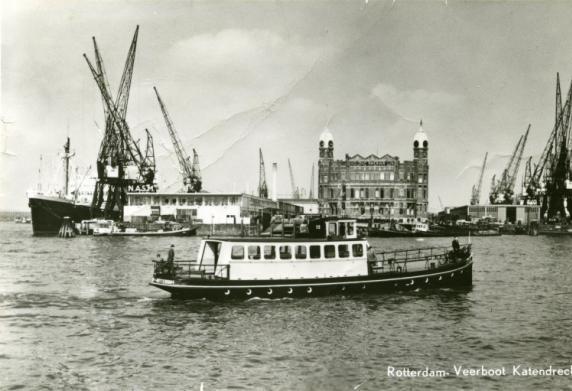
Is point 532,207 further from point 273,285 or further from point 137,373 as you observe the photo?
point 137,373

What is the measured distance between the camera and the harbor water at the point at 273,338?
20.8 metres

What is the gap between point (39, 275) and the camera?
47.2 m

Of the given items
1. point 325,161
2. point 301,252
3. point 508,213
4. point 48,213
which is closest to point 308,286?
point 301,252

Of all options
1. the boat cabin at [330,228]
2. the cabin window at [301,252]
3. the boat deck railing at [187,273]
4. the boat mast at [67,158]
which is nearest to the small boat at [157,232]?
the boat mast at [67,158]

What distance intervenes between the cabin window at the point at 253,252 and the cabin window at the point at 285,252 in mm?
1446

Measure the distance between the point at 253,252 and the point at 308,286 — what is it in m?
3.85

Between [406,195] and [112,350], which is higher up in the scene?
[406,195]

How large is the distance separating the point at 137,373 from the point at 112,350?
11.2 feet

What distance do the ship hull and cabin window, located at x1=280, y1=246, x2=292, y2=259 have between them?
3605 inches

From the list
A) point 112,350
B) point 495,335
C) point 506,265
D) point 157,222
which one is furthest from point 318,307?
point 157,222

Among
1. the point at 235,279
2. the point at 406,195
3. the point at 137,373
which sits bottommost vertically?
the point at 137,373

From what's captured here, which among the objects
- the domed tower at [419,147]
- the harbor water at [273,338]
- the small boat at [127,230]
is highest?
the domed tower at [419,147]

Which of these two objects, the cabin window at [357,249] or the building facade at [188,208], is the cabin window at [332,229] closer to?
the cabin window at [357,249]

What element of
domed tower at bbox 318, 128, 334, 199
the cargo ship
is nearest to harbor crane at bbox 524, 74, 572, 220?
domed tower at bbox 318, 128, 334, 199
